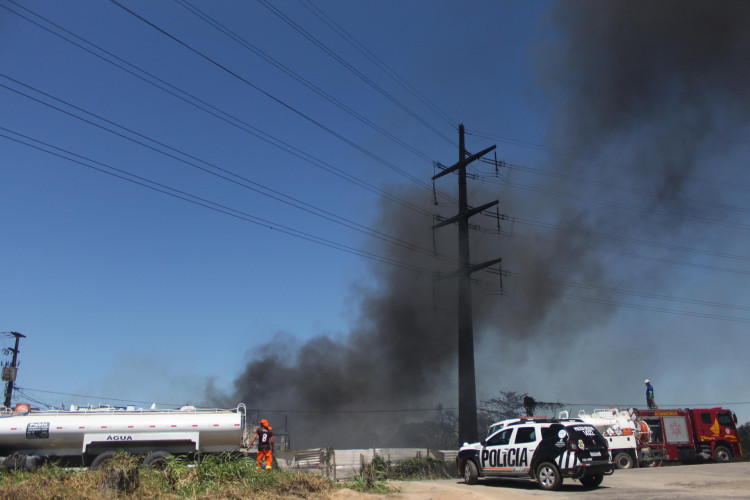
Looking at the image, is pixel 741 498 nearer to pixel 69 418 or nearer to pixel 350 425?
pixel 69 418

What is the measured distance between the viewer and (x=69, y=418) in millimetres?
17266

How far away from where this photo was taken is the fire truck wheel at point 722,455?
25.9 meters

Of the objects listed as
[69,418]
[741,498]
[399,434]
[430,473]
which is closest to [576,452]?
[741,498]

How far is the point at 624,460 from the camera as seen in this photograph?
22797 millimetres

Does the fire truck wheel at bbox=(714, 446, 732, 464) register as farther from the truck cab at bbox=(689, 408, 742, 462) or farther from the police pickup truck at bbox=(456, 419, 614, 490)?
the police pickup truck at bbox=(456, 419, 614, 490)

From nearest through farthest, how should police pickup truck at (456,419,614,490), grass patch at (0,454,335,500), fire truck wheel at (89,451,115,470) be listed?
grass patch at (0,454,335,500)
police pickup truck at (456,419,614,490)
fire truck wheel at (89,451,115,470)

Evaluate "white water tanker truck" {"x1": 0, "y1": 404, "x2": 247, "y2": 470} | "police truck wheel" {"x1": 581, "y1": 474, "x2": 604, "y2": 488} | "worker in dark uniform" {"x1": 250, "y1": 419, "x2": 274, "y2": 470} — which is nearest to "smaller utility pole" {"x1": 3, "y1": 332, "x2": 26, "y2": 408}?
"white water tanker truck" {"x1": 0, "y1": 404, "x2": 247, "y2": 470}

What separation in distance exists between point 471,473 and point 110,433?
1107 cm

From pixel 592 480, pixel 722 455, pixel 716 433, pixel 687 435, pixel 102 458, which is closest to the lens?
pixel 592 480

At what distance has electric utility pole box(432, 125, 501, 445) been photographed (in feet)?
99.3

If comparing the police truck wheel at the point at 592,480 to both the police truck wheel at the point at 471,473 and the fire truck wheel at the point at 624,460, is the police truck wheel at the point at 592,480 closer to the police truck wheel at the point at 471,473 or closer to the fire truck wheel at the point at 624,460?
the police truck wheel at the point at 471,473

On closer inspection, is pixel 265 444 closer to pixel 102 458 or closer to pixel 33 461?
pixel 102 458

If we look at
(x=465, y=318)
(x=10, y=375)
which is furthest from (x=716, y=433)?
(x=10, y=375)

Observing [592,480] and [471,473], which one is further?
[471,473]
